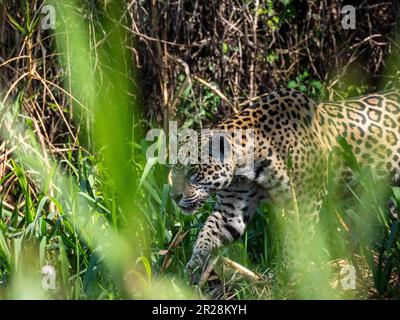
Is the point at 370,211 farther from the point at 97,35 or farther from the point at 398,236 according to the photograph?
the point at 97,35

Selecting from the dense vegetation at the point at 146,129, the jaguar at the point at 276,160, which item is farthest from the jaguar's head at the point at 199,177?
the dense vegetation at the point at 146,129

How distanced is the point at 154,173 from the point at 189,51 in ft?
8.12

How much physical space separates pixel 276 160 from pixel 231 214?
49 cm

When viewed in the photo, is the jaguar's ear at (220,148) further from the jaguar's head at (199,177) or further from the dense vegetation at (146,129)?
the dense vegetation at (146,129)

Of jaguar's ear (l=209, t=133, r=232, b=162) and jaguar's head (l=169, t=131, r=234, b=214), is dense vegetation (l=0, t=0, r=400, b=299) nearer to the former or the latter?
jaguar's head (l=169, t=131, r=234, b=214)

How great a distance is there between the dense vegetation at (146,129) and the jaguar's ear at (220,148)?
0.37 m

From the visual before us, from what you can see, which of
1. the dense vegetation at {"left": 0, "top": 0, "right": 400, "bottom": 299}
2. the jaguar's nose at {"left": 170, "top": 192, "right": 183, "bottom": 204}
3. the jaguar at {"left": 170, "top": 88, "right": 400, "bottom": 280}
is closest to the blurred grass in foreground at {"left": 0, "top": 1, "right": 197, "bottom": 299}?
the dense vegetation at {"left": 0, "top": 0, "right": 400, "bottom": 299}

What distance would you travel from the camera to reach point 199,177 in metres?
4.68

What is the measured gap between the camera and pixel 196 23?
7.74 meters

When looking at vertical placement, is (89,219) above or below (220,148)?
below

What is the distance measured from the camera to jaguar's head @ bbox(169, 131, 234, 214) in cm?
467

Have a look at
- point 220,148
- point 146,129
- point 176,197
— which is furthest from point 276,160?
point 146,129

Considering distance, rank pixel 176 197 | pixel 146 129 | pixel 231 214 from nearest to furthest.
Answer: pixel 176 197
pixel 231 214
pixel 146 129

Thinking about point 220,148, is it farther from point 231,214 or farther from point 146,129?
point 146,129
